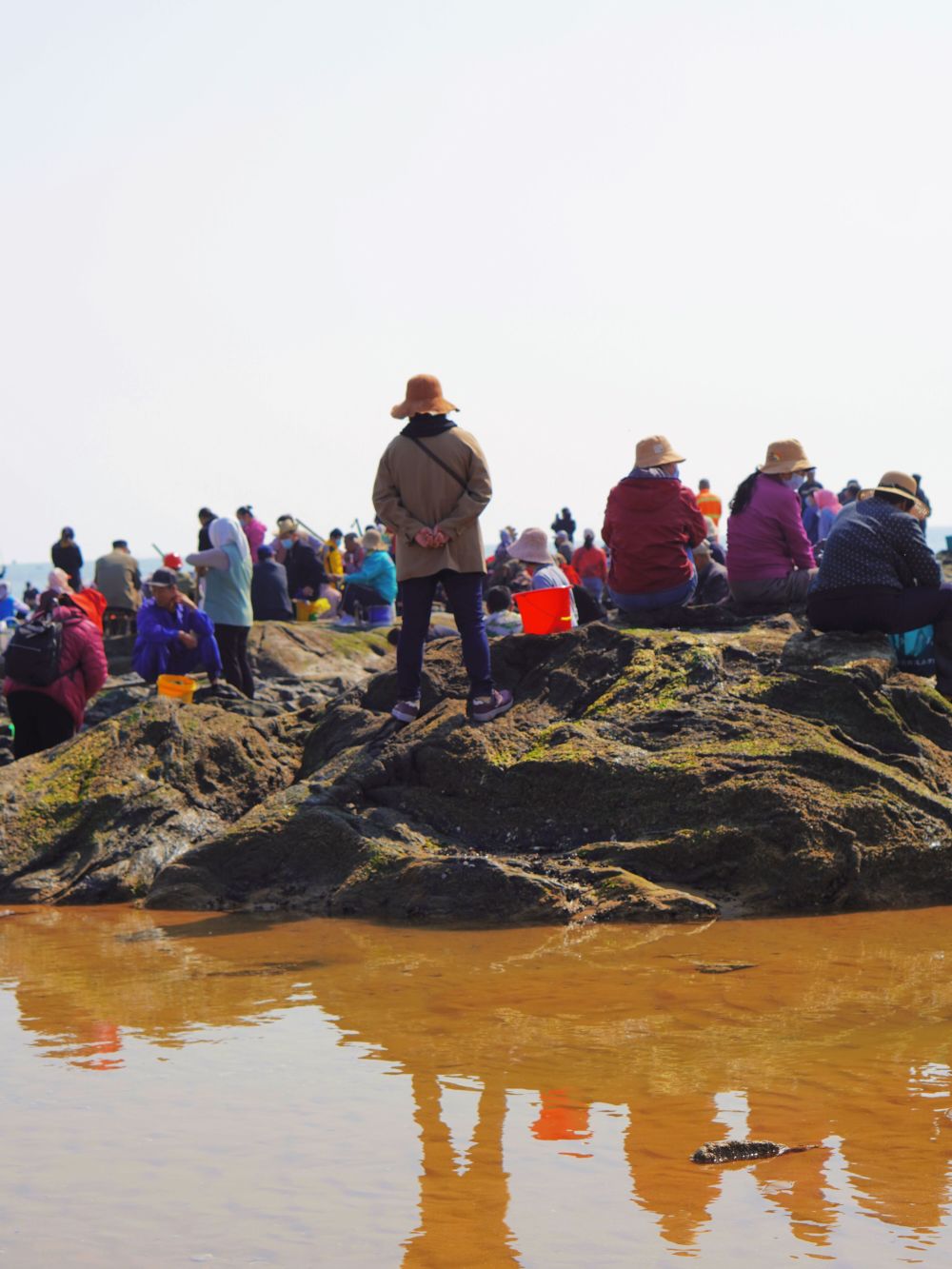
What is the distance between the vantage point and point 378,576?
19734 millimetres

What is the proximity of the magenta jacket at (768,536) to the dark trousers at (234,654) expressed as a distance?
14.8 feet

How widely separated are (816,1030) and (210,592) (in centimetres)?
868

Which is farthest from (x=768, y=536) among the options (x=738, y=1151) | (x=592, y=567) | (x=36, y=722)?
(x=592, y=567)

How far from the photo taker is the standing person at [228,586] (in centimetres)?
1299

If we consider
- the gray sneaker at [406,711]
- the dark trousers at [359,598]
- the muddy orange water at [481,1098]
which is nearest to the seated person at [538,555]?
the gray sneaker at [406,711]

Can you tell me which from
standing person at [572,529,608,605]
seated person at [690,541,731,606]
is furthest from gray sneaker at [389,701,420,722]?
standing person at [572,529,608,605]

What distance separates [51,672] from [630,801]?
14.3ft

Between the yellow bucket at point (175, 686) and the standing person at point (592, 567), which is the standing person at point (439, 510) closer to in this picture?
the yellow bucket at point (175, 686)

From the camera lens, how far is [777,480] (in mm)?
10828

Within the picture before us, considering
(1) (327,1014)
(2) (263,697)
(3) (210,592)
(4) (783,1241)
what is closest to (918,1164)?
(4) (783,1241)

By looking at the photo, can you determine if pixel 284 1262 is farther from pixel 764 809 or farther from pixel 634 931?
pixel 764 809

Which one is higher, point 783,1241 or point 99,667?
point 99,667

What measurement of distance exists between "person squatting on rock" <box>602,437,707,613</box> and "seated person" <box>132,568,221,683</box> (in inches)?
133

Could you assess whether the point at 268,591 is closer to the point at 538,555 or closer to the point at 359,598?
the point at 359,598
